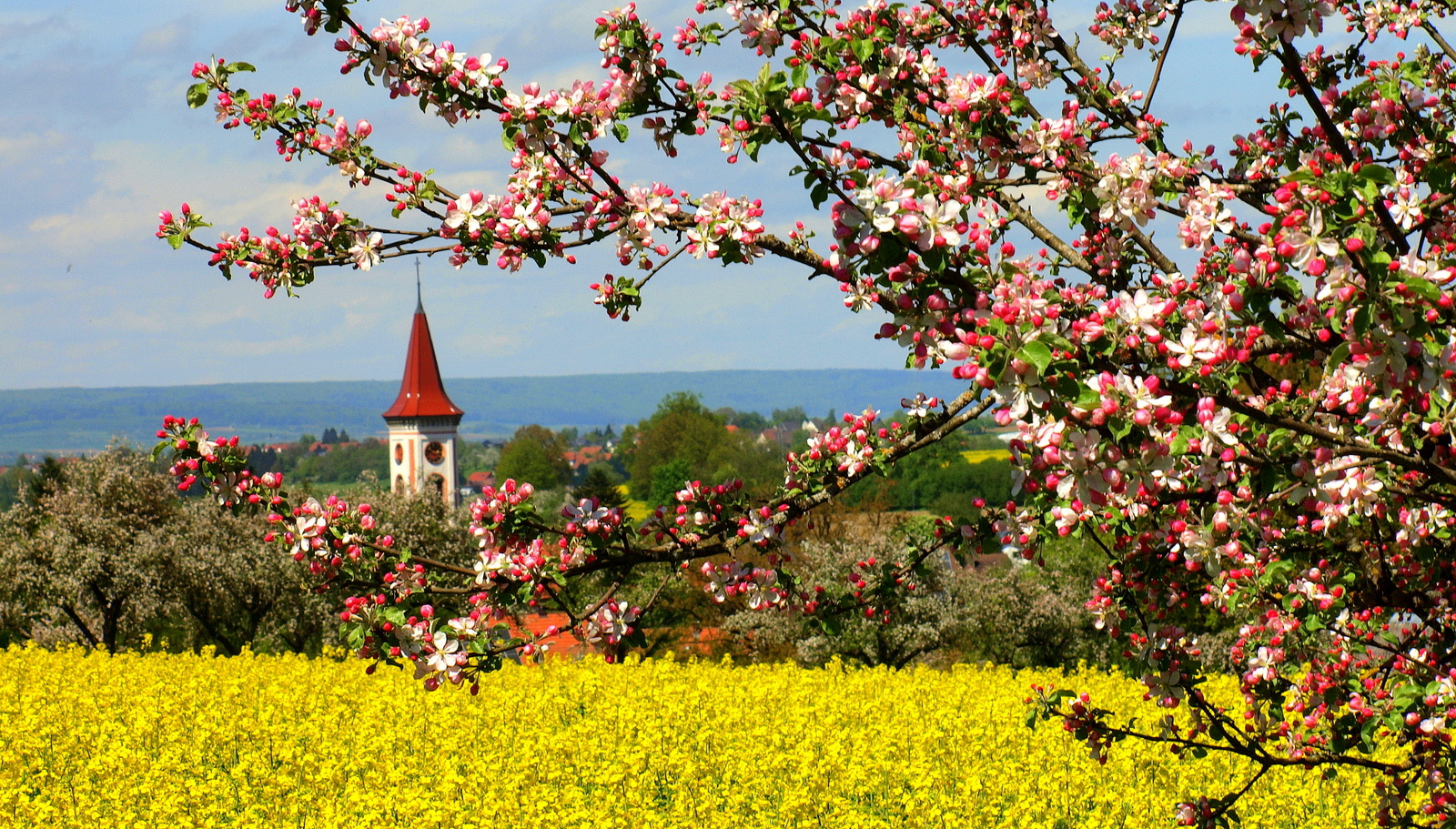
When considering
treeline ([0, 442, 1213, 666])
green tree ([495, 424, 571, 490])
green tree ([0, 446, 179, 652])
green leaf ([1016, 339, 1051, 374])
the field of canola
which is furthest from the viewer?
green tree ([495, 424, 571, 490])

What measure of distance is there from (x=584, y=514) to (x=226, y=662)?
1420 cm

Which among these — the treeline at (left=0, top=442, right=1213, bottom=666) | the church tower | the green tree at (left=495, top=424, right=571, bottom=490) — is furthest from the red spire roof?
the treeline at (left=0, top=442, right=1213, bottom=666)

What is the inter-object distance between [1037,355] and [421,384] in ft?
328

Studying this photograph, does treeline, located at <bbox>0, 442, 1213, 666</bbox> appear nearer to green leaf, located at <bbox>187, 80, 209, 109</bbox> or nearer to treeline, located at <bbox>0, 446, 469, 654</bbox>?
treeline, located at <bbox>0, 446, 469, 654</bbox>

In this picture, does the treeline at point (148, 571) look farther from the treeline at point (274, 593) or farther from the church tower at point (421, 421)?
the church tower at point (421, 421)

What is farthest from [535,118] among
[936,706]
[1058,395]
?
[936,706]

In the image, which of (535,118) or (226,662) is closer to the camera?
(535,118)

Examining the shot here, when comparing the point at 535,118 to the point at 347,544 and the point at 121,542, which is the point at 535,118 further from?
the point at 121,542

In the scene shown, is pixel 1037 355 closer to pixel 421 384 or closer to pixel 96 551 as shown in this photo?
pixel 96 551

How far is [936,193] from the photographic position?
330cm

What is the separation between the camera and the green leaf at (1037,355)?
7.93ft

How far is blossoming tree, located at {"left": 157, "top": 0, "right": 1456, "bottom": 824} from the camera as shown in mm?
2711

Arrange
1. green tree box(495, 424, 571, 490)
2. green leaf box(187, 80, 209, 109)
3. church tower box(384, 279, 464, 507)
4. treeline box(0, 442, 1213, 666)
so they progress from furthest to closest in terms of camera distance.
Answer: green tree box(495, 424, 571, 490)
church tower box(384, 279, 464, 507)
treeline box(0, 442, 1213, 666)
green leaf box(187, 80, 209, 109)

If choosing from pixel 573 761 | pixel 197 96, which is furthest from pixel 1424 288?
pixel 573 761
